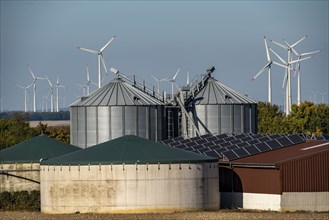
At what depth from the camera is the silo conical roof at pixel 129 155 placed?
75.6 meters

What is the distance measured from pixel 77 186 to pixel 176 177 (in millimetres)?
6393

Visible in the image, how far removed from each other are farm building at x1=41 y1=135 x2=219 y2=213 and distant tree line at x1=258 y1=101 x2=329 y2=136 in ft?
265

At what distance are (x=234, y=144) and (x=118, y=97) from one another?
18490 millimetres

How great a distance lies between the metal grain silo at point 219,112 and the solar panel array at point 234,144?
893cm

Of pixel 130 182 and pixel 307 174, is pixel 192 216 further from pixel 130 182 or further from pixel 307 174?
pixel 307 174

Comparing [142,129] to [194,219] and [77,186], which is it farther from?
[194,219]

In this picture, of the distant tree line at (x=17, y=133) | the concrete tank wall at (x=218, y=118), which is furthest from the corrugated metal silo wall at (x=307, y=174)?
the distant tree line at (x=17, y=133)

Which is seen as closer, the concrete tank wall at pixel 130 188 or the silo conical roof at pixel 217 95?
the concrete tank wall at pixel 130 188

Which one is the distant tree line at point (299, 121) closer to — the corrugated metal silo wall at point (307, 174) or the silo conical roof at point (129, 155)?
the silo conical roof at point (129, 155)

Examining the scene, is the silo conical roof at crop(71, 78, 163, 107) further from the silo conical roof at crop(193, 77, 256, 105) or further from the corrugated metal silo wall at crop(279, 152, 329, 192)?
the corrugated metal silo wall at crop(279, 152, 329, 192)

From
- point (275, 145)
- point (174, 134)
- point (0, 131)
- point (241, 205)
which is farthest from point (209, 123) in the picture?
point (0, 131)

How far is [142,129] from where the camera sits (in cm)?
10369

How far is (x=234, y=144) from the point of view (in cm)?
8919

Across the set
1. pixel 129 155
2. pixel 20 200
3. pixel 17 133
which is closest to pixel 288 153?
pixel 129 155
